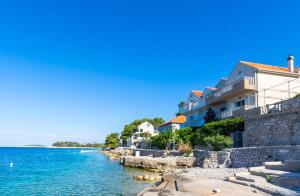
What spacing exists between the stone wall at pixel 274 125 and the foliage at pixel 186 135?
11.8m

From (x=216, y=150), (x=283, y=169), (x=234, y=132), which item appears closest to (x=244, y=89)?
(x=234, y=132)

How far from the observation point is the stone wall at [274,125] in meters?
22.0

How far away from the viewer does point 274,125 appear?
2392 cm

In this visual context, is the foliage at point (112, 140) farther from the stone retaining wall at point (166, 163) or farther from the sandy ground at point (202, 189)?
the sandy ground at point (202, 189)

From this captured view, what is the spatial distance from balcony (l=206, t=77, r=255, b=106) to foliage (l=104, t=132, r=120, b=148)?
79088 mm

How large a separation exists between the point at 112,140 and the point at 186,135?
79526 millimetres

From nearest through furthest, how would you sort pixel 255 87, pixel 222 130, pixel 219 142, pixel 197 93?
pixel 219 142
pixel 222 130
pixel 255 87
pixel 197 93

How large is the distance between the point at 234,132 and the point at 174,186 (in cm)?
1491

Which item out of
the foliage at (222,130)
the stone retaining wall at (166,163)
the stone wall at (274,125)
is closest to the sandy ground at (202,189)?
the stone wall at (274,125)

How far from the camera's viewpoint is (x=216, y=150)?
2859 cm

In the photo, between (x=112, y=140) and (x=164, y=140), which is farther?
(x=112, y=140)

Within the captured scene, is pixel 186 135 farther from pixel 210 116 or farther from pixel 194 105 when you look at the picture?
pixel 194 105

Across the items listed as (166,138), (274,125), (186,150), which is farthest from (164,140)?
(274,125)

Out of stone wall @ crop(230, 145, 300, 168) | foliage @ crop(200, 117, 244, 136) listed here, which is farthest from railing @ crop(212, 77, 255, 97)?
stone wall @ crop(230, 145, 300, 168)
